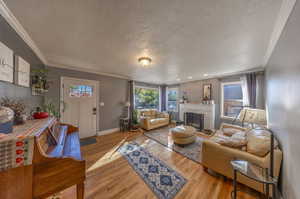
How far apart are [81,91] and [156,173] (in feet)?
11.3

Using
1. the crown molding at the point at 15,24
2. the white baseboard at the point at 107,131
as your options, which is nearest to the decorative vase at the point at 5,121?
the crown molding at the point at 15,24

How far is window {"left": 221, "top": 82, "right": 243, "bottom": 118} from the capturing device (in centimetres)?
394

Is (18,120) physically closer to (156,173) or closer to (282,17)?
(156,173)

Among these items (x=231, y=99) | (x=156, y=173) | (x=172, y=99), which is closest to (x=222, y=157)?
(x=156, y=173)

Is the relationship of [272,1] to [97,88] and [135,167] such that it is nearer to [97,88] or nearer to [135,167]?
[135,167]

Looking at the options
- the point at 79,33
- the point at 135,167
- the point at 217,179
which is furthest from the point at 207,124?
the point at 79,33

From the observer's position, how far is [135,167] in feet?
7.02

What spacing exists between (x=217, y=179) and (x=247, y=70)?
3474mm

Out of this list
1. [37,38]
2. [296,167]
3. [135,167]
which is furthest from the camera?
[135,167]

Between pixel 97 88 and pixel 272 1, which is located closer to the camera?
pixel 272 1

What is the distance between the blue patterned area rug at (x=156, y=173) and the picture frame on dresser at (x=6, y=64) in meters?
2.35

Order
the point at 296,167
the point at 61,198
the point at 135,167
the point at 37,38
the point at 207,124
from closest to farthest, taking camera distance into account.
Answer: the point at 296,167, the point at 61,198, the point at 37,38, the point at 135,167, the point at 207,124

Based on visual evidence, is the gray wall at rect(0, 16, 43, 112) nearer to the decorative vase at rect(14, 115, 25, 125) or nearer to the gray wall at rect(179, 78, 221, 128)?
the decorative vase at rect(14, 115, 25, 125)

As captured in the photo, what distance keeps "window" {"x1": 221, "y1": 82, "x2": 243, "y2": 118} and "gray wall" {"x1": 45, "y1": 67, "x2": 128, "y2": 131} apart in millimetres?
4211
